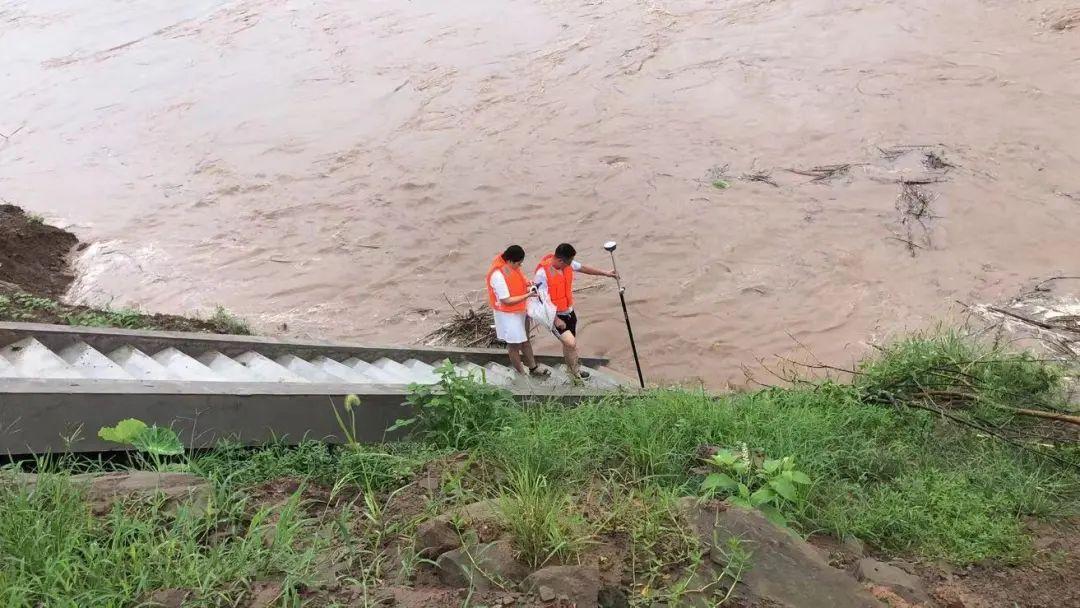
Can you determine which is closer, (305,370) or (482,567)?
(482,567)

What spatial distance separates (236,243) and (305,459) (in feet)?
24.4

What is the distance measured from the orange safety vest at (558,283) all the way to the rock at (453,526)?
384 cm

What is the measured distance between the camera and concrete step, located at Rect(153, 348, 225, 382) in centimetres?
407

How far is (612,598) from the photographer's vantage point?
230 cm

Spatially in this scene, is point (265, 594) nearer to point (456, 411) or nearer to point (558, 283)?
point (456, 411)

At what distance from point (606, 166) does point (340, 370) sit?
6429mm

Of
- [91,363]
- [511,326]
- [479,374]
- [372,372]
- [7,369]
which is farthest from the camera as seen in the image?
[511,326]

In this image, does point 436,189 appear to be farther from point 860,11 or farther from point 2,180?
point 860,11

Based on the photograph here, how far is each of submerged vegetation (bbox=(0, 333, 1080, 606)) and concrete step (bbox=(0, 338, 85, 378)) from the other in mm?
803

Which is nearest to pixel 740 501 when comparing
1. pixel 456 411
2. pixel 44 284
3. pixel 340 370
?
pixel 456 411

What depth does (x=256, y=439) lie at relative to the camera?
350cm

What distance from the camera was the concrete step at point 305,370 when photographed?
15.6ft

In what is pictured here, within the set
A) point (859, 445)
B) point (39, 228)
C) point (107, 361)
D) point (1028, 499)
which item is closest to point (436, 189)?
point (39, 228)

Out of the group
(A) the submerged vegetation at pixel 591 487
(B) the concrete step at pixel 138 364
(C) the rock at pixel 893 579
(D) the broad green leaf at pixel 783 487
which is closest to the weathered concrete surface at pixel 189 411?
(A) the submerged vegetation at pixel 591 487
